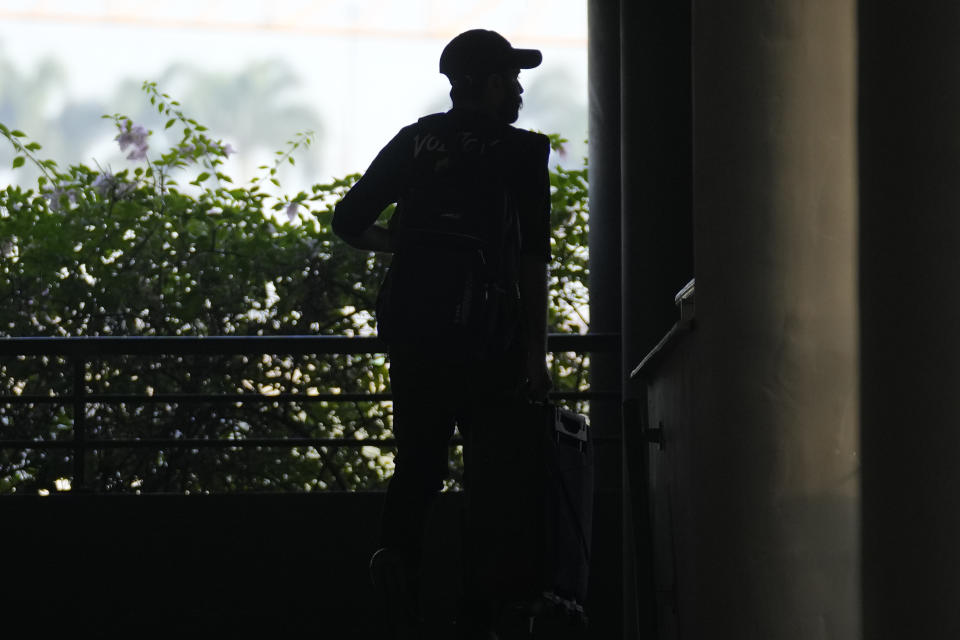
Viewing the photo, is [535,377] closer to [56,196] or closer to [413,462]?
[413,462]

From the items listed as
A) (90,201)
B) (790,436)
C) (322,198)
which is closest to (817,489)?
(790,436)

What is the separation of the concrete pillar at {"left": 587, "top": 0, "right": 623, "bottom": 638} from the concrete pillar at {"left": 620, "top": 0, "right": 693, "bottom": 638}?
0.53 m

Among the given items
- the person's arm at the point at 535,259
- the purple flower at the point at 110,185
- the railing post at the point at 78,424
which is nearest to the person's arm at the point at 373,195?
the person's arm at the point at 535,259

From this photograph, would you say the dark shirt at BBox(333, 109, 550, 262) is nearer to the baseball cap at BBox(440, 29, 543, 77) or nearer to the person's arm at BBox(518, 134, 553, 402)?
the person's arm at BBox(518, 134, 553, 402)

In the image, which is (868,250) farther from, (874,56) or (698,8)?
(698,8)

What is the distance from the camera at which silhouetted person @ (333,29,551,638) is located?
127 inches

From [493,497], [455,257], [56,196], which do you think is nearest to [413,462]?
[493,497]

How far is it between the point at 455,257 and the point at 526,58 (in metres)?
0.65

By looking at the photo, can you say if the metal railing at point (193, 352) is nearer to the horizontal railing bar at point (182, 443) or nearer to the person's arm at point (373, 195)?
the horizontal railing bar at point (182, 443)

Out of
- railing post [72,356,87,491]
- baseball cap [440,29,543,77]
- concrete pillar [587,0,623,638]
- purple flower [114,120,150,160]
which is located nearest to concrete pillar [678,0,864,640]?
baseball cap [440,29,543,77]

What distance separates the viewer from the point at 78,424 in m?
4.83

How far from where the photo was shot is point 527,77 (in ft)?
21.8

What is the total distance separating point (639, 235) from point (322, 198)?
1.82m

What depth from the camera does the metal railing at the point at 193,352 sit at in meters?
4.63
